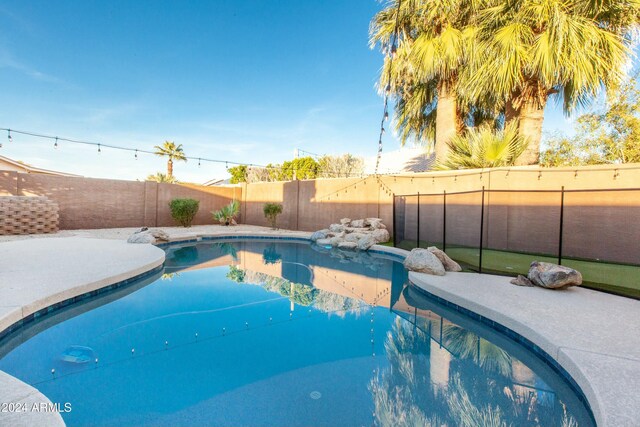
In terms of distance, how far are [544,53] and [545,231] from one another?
177 inches

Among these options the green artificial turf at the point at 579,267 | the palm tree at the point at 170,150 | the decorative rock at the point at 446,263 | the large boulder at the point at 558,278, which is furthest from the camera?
the palm tree at the point at 170,150

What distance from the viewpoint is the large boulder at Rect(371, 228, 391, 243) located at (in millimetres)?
9020

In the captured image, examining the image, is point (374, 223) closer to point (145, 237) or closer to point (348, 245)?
point (348, 245)

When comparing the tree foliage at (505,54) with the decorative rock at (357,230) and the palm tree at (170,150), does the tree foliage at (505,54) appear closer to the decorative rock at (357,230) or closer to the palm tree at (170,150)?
the decorative rock at (357,230)

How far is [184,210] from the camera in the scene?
483 inches

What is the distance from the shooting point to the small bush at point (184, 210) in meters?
12.1

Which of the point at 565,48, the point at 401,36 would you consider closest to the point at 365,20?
the point at 401,36

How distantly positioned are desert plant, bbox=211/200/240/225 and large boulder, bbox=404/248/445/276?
1002cm

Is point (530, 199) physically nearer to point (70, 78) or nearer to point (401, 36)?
point (401, 36)

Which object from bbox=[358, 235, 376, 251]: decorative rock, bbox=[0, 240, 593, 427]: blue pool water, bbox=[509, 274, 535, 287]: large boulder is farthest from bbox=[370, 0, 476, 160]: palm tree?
bbox=[0, 240, 593, 427]: blue pool water

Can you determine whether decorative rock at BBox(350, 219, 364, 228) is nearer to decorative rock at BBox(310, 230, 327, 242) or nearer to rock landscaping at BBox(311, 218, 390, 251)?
rock landscaping at BBox(311, 218, 390, 251)

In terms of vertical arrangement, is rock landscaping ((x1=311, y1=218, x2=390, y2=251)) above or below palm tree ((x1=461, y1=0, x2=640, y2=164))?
below

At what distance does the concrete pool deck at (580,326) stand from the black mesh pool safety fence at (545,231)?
0.73 metres

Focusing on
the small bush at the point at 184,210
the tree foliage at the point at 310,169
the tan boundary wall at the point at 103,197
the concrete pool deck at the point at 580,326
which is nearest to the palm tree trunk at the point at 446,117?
the concrete pool deck at the point at 580,326
